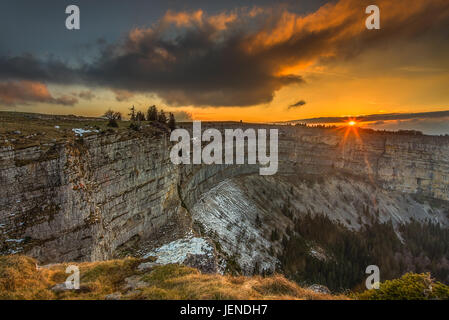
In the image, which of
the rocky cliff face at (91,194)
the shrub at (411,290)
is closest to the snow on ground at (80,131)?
the rocky cliff face at (91,194)

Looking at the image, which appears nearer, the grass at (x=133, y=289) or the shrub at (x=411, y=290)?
the shrub at (x=411, y=290)

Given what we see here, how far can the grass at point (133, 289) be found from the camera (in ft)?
34.4

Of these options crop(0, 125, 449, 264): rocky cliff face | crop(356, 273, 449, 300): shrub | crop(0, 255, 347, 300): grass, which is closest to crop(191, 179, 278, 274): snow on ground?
crop(0, 125, 449, 264): rocky cliff face

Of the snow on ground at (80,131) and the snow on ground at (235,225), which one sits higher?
the snow on ground at (80,131)

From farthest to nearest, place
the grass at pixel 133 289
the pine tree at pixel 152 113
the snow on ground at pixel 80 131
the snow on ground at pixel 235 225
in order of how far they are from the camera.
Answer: the pine tree at pixel 152 113 < the snow on ground at pixel 235 225 < the snow on ground at pixel 80 131 < the grass at pixel 133 289

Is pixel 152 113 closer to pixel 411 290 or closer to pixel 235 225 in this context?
pixel 235 225

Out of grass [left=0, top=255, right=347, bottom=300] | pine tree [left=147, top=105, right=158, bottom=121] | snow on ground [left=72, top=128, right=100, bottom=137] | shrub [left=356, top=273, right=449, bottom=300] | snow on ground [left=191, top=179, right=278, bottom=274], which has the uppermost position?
pine tree [left=147, top=105, right=158, bottom=121]

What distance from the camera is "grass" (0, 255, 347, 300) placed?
1048 cm

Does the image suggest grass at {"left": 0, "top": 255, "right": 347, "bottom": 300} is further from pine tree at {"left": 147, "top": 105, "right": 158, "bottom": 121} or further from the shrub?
pine tree at {"left": 147, "top": 105, "right": 158, "bottom": 121}

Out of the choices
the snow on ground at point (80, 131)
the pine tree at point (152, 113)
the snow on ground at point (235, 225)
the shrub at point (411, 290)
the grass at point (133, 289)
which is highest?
the pine tree at point (152, 113)

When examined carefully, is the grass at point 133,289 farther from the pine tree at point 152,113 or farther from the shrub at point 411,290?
the pine tree at point 152,113

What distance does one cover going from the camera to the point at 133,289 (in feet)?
38.3

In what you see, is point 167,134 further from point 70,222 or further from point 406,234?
point 406,234

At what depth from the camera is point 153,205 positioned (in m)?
36.2
